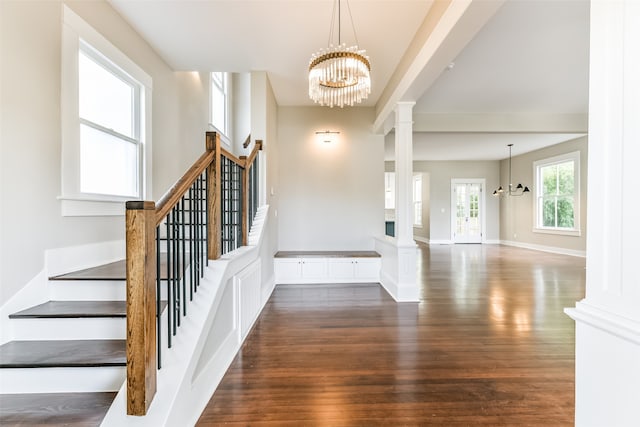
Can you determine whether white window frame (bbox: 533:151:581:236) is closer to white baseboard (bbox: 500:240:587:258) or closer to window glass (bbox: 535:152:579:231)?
window glass (bbox: 535:152:579:231)

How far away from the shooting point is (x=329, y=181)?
211 inches

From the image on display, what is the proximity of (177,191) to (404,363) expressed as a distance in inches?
82.2

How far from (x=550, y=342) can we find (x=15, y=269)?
168 inches

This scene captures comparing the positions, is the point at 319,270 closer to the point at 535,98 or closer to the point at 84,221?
the point at 84,221

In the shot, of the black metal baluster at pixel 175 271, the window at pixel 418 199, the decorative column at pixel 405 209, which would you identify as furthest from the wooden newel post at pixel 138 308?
the window at pixel 418 199

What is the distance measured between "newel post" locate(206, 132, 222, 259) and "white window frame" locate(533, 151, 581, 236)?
29.8ft

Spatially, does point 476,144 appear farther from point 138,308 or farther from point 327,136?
point 138,308

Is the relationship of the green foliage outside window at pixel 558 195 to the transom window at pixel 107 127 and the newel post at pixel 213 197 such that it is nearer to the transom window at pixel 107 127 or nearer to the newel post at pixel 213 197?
the newel post at pixel 213 197

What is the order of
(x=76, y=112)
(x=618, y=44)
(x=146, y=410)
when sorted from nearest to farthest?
(x=618, y=44) < (x=146, y=410) < (x=76, y=112)

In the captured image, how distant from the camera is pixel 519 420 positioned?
170cm

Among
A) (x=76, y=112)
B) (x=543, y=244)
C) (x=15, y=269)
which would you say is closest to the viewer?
(x=15, y=269)

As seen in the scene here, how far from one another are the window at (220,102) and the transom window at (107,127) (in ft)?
6.90

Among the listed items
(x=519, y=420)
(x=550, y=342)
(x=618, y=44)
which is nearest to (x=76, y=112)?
(x=618, y=44)

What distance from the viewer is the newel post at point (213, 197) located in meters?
2.12
